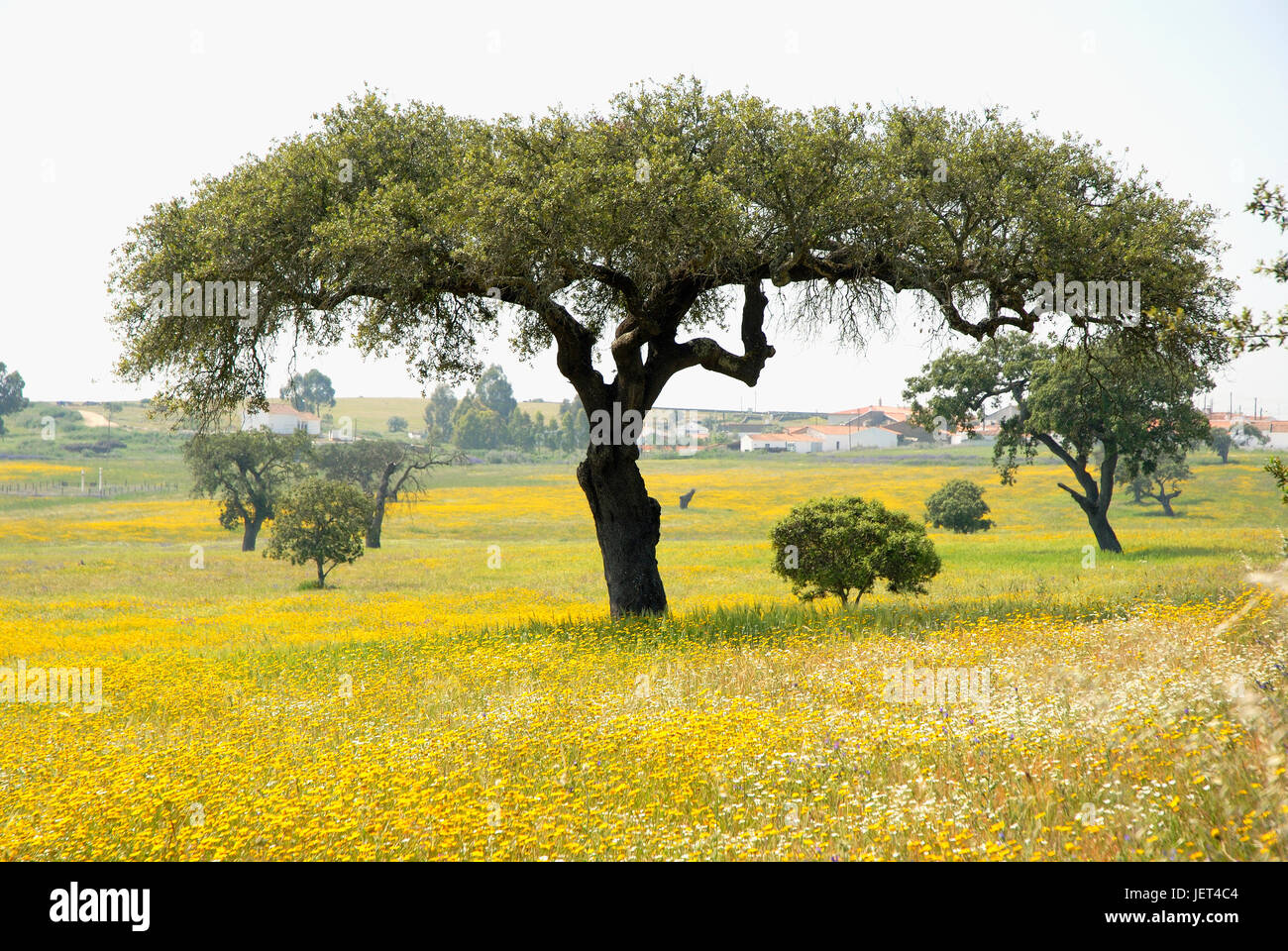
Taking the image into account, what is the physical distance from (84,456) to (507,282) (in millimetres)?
130582

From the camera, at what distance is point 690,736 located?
826 cm

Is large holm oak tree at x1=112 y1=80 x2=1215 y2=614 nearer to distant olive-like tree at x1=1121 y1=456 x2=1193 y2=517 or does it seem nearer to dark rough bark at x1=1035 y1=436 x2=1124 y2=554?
dark rough bark at x1=1035 y1=436 x2=1124 y2=554

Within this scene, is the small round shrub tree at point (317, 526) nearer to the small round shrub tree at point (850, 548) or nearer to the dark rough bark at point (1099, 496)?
the small round shrub tree at point (850, 548)

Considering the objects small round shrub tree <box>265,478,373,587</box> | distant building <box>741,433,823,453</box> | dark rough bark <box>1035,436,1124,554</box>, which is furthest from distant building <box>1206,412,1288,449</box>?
small round shrub tree <box>265,478,373,587</box>

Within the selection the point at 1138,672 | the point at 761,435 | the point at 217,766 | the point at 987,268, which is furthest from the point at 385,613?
the point at 761,435

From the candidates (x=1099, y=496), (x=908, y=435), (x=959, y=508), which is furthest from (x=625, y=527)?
(x=908, y=435)

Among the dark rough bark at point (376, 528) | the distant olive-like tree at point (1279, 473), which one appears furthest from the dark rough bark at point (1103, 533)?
the dark rough bark at point (376, 528)

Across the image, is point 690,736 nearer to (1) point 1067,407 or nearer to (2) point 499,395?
(1) point 1067,407

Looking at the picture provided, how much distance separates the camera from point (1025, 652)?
11484mm

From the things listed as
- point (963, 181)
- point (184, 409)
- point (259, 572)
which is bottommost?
point (259, 572)

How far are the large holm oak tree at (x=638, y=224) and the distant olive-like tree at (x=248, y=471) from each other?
40960mm

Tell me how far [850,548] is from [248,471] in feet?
165

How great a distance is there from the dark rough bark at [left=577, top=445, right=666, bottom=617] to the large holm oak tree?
148cm
